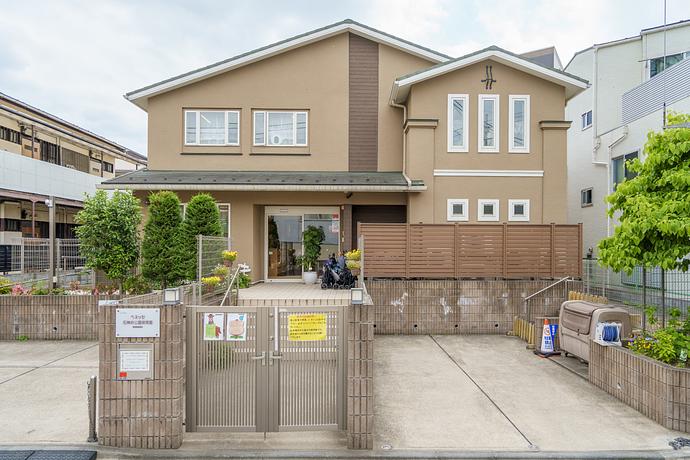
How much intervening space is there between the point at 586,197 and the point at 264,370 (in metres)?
17.6

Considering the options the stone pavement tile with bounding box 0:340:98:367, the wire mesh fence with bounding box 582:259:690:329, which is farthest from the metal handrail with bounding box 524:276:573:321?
the stone pavement tile with bounding box 0:340:98:367

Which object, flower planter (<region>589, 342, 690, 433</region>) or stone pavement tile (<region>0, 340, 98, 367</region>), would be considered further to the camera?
stone pavement tile (<region>0, 340, 98, 367</region>)

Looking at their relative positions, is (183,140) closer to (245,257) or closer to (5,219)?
(245,257)

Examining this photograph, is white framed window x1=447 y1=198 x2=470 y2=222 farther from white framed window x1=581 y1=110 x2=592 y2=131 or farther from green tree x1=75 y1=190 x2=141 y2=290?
white framed window x1=581 y1=110 x2=592 y2=131

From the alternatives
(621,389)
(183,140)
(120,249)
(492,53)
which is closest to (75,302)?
(120,249)

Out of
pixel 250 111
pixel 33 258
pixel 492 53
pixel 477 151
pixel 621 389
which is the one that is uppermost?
pixel 492 53

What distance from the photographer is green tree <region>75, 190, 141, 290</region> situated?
32.7 ft

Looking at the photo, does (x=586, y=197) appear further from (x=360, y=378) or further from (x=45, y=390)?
(x=45, y=390)

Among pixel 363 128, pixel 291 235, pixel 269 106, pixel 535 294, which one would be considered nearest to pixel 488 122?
pixel 363 128

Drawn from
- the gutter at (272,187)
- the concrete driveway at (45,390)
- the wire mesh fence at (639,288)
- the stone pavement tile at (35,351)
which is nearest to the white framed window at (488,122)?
the gutter at (272,187)

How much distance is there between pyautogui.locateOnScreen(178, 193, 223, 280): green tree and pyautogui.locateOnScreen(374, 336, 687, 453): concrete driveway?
16.3 ft

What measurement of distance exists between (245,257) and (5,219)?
597 inches

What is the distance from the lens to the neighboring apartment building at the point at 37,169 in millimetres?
20000

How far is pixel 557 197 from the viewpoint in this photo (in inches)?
498
